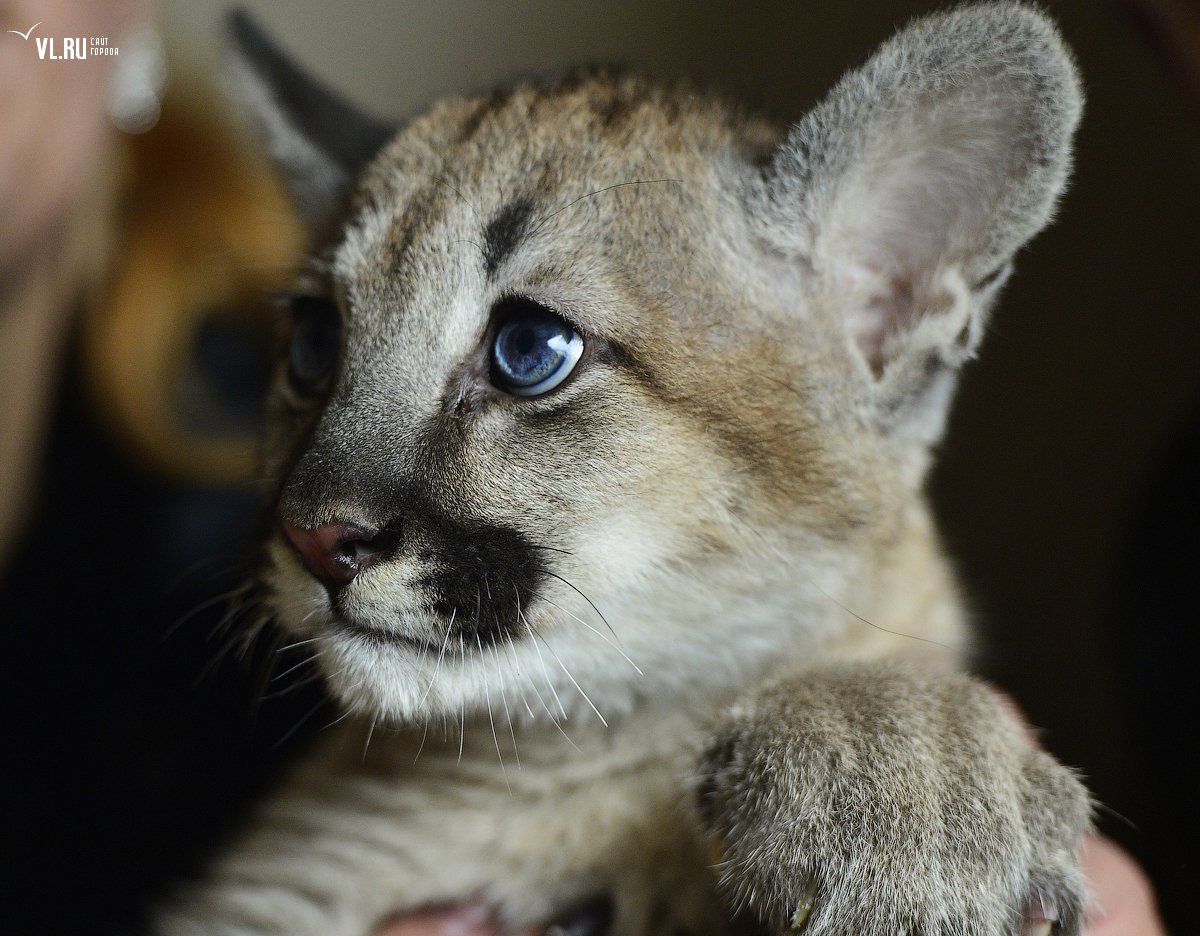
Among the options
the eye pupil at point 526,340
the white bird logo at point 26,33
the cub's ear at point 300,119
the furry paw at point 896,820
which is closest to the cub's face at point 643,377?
the eye pupil at point 526,340

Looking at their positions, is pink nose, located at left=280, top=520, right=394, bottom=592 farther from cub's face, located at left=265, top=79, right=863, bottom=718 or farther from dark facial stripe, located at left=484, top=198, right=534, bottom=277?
dark facial stripe, located at left=484, top=198, right=534, bottom=277

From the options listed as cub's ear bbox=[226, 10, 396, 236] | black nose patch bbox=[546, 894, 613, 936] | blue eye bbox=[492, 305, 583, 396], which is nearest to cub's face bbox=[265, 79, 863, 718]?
blue eye bbox=[492, 305, 583, 396]

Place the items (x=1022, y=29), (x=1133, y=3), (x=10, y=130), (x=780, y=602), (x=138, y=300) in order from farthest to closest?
(x=138, y=300)
(x=10, y=130)
(x=1133, y=3)
(x=780, y=602)
(x=1022, y=29)

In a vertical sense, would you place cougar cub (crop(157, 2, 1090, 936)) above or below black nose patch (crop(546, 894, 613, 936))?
above

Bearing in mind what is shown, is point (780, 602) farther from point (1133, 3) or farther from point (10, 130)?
point (10, 130)

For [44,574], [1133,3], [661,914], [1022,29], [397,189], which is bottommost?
[44,574]

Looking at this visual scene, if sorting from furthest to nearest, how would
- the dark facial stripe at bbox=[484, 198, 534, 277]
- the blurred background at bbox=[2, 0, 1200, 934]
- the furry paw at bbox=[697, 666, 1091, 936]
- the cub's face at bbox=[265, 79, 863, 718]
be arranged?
the blurred background at bbox=[2, 0, 1200, 934] → the dark facial stripe at bbox=[484, 198, 534, 277] → the cub's face at bbox=[265, 79, 863, 718] → the furry paw at bbox=[697, 666, 1091, 936]

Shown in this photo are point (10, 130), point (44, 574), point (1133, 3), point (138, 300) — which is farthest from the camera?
point (138, 300)

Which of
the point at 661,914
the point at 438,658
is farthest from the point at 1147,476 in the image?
the point at 438,658
